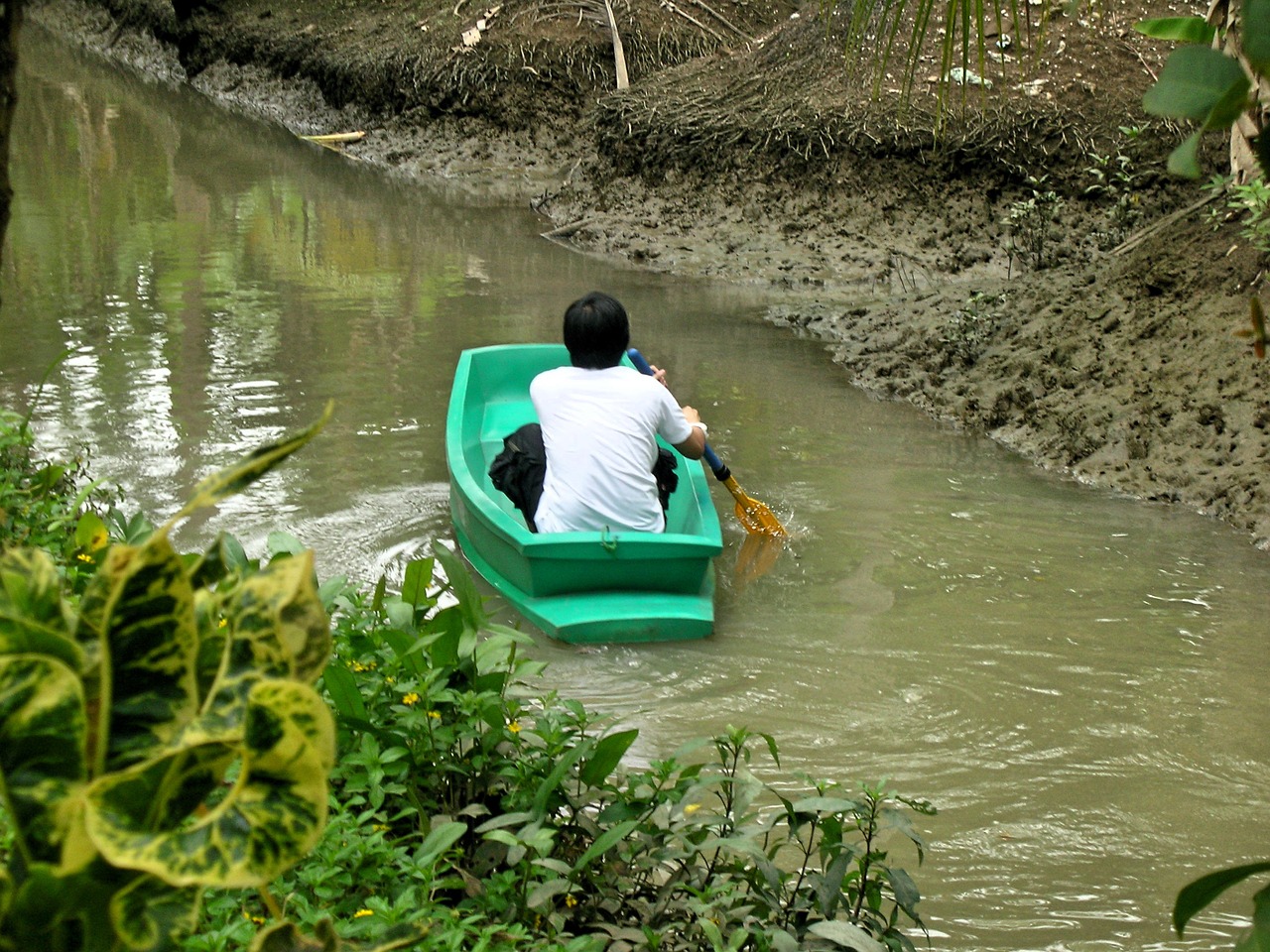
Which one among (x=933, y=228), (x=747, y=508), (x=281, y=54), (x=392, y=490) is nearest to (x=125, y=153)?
(x=281, y=54)

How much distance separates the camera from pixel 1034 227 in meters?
10.1

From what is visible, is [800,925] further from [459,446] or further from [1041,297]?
[1041,297]

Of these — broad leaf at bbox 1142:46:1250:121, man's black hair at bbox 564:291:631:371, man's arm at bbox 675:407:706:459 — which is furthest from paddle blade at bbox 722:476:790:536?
broad leaf at bbox 1142:46:1250:121

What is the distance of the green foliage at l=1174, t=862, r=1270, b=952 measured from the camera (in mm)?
910

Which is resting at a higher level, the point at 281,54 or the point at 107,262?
the point at 281,54

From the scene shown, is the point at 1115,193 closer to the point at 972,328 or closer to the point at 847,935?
the point at 972,328

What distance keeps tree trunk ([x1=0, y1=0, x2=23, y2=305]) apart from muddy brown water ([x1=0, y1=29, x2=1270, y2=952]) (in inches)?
103

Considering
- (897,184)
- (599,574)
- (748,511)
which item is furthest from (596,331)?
(897,184)

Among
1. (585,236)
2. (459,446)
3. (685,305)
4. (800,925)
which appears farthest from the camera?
(585,236)

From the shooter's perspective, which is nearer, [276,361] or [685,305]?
[276,361]

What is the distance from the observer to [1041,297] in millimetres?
8367

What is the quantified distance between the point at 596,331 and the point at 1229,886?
14.0 feet

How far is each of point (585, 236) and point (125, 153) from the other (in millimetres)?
7311

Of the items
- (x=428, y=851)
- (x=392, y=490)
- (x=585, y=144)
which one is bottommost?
(x=392, y=490)
